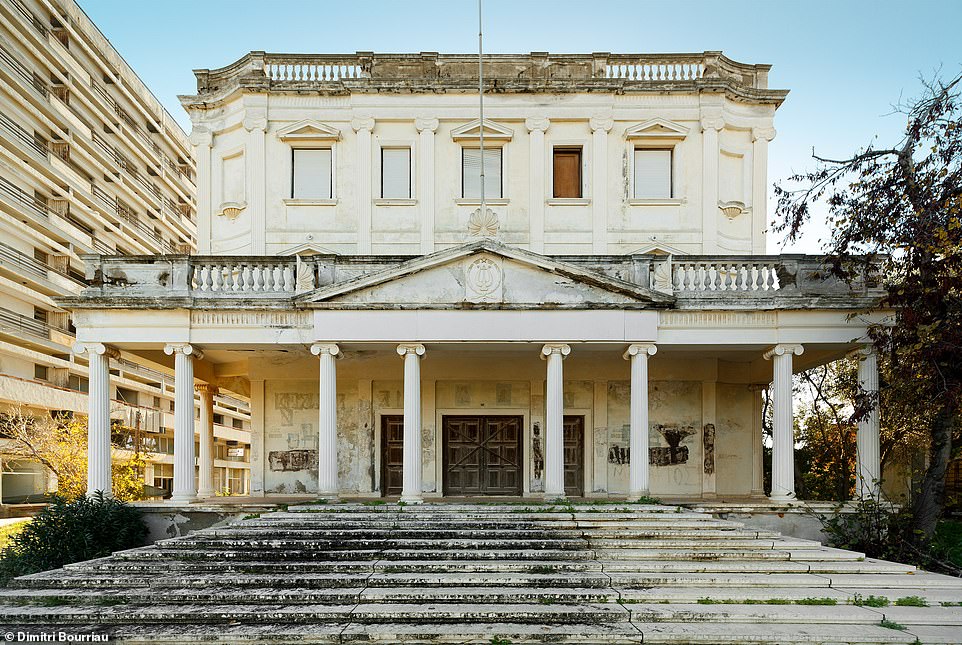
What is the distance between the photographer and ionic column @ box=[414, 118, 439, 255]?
67.3 feet

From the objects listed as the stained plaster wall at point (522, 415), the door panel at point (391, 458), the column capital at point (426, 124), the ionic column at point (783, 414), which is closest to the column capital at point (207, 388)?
the stained plaster wall at point (522, 415)

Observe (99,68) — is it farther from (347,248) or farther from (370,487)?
(370,487)

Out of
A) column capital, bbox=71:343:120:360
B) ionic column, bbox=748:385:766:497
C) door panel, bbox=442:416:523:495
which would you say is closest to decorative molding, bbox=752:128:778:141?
ionic column, bbox=748:385:766:497

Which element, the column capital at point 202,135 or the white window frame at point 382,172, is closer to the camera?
the white window frame at point 382,172

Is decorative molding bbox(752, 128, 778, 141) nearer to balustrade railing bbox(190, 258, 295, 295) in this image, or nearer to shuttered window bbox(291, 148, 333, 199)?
shuttered window bbox(291, 148, 333, 199)

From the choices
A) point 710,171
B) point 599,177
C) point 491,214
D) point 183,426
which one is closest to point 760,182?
point 710,171

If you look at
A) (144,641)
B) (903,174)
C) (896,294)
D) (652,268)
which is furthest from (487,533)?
(903,174)

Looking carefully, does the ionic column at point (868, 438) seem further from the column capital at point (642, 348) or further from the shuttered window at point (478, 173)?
the shuttered window at point (478, 173)

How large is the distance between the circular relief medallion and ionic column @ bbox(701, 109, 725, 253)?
720 centimetres

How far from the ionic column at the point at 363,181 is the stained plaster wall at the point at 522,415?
3.49m

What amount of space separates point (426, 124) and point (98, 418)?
11122mm

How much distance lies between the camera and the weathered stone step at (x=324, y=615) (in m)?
9.27

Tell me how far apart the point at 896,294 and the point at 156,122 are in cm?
5503

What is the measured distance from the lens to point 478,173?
20812 millimetres
